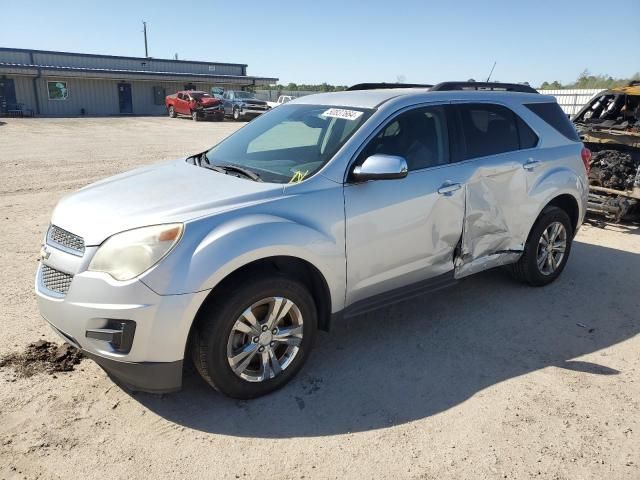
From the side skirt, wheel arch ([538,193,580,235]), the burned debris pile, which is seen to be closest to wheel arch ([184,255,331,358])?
the side skirt

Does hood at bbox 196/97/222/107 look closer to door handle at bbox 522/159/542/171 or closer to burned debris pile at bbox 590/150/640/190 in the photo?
burned debris pile at bbox 590/150/640/190

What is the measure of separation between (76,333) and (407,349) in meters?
2.30

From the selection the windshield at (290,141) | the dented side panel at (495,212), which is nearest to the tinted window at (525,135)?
the dented side panel at (495,212)

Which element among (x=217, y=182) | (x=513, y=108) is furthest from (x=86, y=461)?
(x=513, y=108)

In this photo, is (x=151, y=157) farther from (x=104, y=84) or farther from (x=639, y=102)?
(x=104, y=84)

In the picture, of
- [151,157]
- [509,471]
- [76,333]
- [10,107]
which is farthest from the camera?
[10,107]

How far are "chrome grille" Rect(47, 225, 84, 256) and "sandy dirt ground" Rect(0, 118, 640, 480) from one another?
0.94m

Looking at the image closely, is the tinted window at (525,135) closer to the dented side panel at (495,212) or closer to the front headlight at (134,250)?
the dented side panel at (495,212)

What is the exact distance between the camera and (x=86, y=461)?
2.75 metres

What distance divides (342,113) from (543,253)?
256 cm

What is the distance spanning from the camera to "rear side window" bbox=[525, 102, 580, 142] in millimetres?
4949

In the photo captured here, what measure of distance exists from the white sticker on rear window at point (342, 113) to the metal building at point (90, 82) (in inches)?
1370

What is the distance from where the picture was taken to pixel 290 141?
4215 millimetres

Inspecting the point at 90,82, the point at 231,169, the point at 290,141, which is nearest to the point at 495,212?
the point at 290,141
